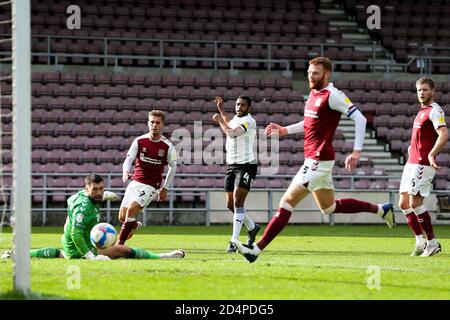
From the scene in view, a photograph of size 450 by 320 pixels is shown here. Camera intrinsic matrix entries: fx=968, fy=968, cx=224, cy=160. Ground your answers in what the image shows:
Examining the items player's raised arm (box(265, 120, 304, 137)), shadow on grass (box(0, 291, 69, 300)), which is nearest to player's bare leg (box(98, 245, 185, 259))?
player's raised arm (box(265, 120, 304, 137))

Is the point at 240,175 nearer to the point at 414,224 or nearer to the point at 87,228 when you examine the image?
the point at 414,224

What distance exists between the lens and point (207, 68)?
91.1 feet

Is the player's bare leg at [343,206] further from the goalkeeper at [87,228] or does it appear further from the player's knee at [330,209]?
the goalkeeper at [87,228]

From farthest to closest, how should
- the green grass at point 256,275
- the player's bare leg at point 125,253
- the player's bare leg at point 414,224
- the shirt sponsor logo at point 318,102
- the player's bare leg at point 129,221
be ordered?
1. the player's bare leg at point 129,221
2. the player's bare leg at point 414,224
3. the player's bare leg at point 125,253
4. the shirt sponsor logo at point 318,102
5. the green grass at point 256,275

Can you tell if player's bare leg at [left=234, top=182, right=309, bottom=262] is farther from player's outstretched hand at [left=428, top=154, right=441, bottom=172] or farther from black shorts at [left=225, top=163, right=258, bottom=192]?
black shorts at [left=225, top=163, right=258, bottom=192]

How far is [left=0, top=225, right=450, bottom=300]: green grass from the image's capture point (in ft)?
24.2

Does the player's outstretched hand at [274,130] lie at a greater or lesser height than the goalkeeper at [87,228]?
greater

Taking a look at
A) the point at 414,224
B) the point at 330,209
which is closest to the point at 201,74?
the point at 414,224

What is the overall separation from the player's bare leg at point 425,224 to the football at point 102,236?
3936 millimetres

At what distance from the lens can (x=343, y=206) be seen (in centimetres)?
1020

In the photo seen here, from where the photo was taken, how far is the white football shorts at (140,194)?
12508 mm

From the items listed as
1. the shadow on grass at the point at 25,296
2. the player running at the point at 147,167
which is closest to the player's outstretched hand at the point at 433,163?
the player running at the point at 147,167

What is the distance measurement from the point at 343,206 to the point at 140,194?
330cm
